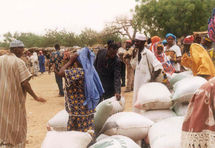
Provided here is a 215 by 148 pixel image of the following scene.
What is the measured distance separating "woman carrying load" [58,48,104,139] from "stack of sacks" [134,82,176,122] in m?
0.76

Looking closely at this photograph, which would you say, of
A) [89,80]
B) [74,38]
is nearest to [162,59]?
[89,80]

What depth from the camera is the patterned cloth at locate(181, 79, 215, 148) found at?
3.21 feet

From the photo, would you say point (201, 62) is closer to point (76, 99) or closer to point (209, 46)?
point (209, 46)

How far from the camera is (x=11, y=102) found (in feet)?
8.66

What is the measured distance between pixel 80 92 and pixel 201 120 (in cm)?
173

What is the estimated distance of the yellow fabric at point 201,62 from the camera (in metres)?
2.91

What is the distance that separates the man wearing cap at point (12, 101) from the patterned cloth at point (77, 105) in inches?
23.8

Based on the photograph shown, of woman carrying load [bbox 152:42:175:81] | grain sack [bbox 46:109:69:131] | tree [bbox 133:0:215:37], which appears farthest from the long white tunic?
tree [bbox 133:0:215:37]

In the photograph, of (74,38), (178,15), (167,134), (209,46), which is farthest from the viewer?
(74,38)

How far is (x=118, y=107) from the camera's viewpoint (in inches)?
125

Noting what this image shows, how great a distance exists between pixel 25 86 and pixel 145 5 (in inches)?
720

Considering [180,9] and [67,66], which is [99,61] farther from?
[180,9]

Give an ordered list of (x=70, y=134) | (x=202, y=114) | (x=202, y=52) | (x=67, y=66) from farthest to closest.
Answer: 1. (x=202, y=52)
2. (x=67, y=66)
3. (x=70, y=134)
4. (x=202, y=114)

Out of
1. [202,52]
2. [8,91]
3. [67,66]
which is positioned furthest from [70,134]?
[202,52]
